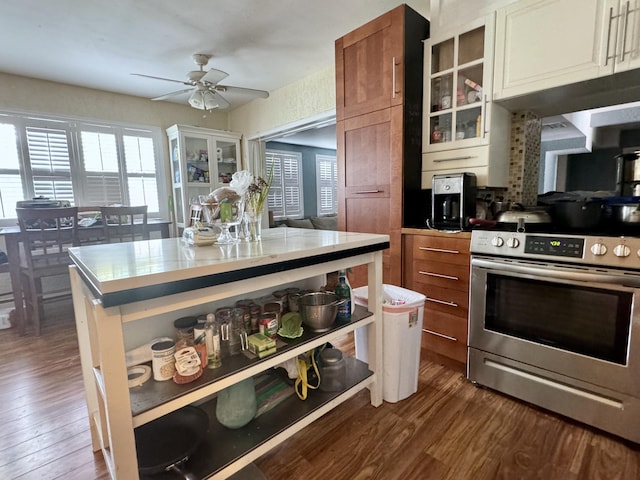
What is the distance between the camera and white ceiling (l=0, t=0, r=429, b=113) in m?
2.21

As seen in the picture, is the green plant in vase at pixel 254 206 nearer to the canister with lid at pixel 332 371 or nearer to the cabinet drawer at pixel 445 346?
the canister with lid at pixel 332 371

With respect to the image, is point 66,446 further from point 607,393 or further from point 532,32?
point 532,32

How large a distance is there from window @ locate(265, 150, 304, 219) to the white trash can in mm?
4636

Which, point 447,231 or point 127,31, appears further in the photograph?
point 127,31

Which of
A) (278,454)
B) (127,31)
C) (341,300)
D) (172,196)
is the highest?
(127,31)

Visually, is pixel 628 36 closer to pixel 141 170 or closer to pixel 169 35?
pixel 169 35

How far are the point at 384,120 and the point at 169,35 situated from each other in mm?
1905

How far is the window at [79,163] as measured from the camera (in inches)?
130

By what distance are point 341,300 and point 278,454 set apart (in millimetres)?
686

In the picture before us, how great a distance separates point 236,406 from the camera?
1229mm

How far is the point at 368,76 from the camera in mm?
2277

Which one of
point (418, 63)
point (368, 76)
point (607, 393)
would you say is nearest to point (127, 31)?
point (368, 76)

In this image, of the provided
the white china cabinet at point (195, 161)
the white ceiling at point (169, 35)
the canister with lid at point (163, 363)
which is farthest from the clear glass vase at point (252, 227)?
the white china cabinet at point (195, 161)

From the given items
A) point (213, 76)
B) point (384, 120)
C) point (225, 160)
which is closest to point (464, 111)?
point (384, 120)
